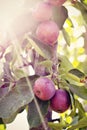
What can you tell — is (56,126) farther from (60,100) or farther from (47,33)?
(47,33)

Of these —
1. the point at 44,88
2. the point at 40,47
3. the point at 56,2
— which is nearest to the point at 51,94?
the point at 44,88

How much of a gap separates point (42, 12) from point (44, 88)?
20 cm

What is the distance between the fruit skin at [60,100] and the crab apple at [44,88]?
20 millimetres

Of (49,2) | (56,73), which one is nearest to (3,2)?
(49,2)

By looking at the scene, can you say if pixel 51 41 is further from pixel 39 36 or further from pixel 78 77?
pixel 78 77

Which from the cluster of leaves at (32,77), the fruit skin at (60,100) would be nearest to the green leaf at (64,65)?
the cluster of leaves at (32,77)

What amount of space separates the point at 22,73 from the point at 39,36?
12cm

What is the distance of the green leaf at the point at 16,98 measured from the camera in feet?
3.26

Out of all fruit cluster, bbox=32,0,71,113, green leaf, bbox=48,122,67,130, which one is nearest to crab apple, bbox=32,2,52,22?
fruit cluster, bbox=32,0,71,113

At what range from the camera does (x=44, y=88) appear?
102cm

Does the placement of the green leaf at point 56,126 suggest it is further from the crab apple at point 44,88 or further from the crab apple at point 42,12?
the crab apple at point 42,12

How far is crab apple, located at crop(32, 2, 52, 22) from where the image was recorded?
1.02m

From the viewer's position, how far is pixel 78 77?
112cm

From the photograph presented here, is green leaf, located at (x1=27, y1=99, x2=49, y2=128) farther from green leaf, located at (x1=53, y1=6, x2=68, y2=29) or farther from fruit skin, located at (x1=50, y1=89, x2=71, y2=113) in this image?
green leaf, located at (x1=53, y1=6, x2=68, y2=29)
